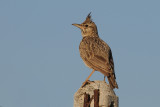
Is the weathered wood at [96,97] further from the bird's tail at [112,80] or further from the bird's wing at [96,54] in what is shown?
the bird's wing at [96,54]

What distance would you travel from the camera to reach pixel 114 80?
33.2 ft

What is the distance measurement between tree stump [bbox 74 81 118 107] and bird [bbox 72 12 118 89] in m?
2.17

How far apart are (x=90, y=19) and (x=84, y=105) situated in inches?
326

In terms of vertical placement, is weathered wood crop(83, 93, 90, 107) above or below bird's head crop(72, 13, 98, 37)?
below

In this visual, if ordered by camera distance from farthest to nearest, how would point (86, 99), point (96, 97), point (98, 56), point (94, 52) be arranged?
point (94, 52) → point (98, 56) → point (86, 99) → point (96, 97)

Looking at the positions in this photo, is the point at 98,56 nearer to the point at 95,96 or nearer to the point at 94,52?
the point at 94,52

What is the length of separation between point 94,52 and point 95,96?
5625 mm

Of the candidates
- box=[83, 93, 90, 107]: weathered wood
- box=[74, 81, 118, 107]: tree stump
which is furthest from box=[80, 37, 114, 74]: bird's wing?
box=[83, 93, 90, 107]: weathered wood

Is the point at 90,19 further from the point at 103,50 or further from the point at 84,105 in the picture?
the point at 84,105

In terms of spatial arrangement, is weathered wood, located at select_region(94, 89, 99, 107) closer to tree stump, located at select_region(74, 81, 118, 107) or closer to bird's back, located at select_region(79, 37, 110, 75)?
tree stump, located at select_region(74, 81, 118, 107)

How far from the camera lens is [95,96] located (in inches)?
270

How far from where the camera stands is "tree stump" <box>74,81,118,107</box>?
22.6ft

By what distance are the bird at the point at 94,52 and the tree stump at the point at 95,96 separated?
217 centimetres

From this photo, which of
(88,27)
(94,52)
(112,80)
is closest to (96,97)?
(112,80)
